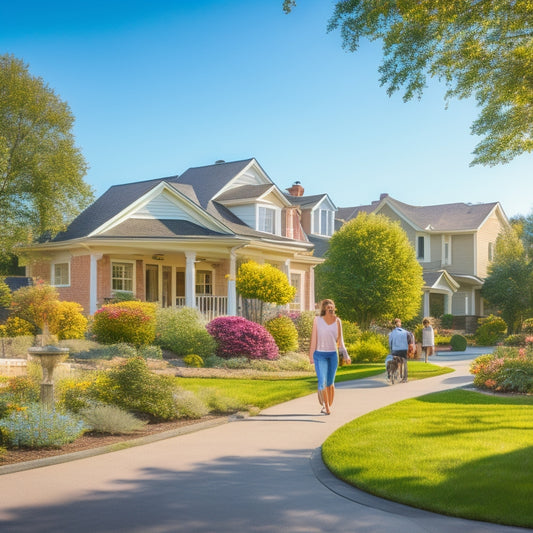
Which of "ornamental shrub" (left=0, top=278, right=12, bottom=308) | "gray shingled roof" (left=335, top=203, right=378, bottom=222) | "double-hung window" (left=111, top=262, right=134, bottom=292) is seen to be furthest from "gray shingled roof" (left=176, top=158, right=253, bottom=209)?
"gray shingled roof" (left=335, top=203, right=378, bottom=222)

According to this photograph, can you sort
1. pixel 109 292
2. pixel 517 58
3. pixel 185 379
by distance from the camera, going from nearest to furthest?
1. pixel 517 58
2. pixel 185 379
3. pixel 109 292

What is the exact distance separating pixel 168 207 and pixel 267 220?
5268 millimetres

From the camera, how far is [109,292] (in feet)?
85.2

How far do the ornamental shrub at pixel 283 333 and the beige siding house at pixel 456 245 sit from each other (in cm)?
2231

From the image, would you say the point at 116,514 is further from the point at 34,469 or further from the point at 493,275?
the point at 493,275

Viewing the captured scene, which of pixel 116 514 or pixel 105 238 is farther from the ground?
pixel 105 238

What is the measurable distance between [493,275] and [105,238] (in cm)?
2790

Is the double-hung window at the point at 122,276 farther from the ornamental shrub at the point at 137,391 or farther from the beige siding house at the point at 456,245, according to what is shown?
the beige siding house at the point at 456,245

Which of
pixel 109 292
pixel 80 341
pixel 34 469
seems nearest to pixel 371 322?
pixel 109 292

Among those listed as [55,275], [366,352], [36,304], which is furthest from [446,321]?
[36,304]

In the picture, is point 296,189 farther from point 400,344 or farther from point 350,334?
point 400,344

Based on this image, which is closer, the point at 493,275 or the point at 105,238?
the point at 105,238

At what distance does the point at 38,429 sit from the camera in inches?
339

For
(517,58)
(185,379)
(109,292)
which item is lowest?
(185,379)
